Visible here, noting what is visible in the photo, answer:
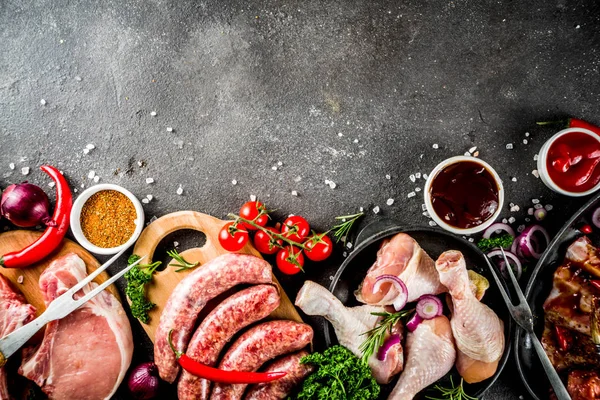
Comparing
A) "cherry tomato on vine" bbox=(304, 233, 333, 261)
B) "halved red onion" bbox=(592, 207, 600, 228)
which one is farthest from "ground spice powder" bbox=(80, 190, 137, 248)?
"halved red onion" bbox=(592, 207, 600, 228)

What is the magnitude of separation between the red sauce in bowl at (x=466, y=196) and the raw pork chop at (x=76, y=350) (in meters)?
2.47

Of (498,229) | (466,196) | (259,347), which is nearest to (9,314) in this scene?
(259,347)

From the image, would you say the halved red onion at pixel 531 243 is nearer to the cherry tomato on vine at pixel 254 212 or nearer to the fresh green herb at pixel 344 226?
the fresh green herb at pixel 344 226

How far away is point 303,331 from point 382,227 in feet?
3.05

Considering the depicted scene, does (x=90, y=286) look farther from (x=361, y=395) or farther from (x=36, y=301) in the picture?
(x=361, y=395)

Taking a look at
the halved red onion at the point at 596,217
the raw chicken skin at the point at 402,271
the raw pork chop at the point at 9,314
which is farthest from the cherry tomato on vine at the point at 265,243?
the halved red onion at the point at 596,217

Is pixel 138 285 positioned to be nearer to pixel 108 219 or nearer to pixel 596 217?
pixel 108 219

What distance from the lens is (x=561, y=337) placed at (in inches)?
129

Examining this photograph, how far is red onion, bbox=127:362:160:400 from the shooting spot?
11.3 ft

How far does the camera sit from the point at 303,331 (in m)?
3.27

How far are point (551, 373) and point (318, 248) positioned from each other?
1729mm

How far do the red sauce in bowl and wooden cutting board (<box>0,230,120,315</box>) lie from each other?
8.14ft

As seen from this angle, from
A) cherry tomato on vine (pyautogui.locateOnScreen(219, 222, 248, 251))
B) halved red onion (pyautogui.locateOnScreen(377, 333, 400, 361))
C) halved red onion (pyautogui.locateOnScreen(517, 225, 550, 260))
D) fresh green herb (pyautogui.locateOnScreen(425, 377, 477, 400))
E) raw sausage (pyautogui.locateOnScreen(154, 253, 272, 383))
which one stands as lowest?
fresh green herb (pyautogui.locateOnScreen(425, 377, 477, 400))

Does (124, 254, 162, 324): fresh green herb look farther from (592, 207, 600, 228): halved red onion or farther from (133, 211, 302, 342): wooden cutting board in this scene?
(592, 207, 600, 228): halved red onion
